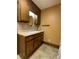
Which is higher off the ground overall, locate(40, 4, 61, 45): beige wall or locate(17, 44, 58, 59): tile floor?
locate(40, 4, 61, 45): beige wall

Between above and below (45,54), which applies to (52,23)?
above

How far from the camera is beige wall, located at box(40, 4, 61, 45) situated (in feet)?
13.0

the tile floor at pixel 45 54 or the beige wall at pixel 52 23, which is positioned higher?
the beige wall at pixel 52 23

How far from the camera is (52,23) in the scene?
4.23 meters

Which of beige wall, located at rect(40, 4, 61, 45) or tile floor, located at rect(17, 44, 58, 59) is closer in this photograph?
tile floor, located at rect(17, 44, 58, 59)

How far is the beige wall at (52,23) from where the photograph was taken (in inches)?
156

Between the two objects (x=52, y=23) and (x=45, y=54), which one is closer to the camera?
(x=45, y=54)

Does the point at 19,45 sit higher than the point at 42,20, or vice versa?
the point at 42,20

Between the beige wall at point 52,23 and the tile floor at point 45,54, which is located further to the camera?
the beige wall at point 52,23
